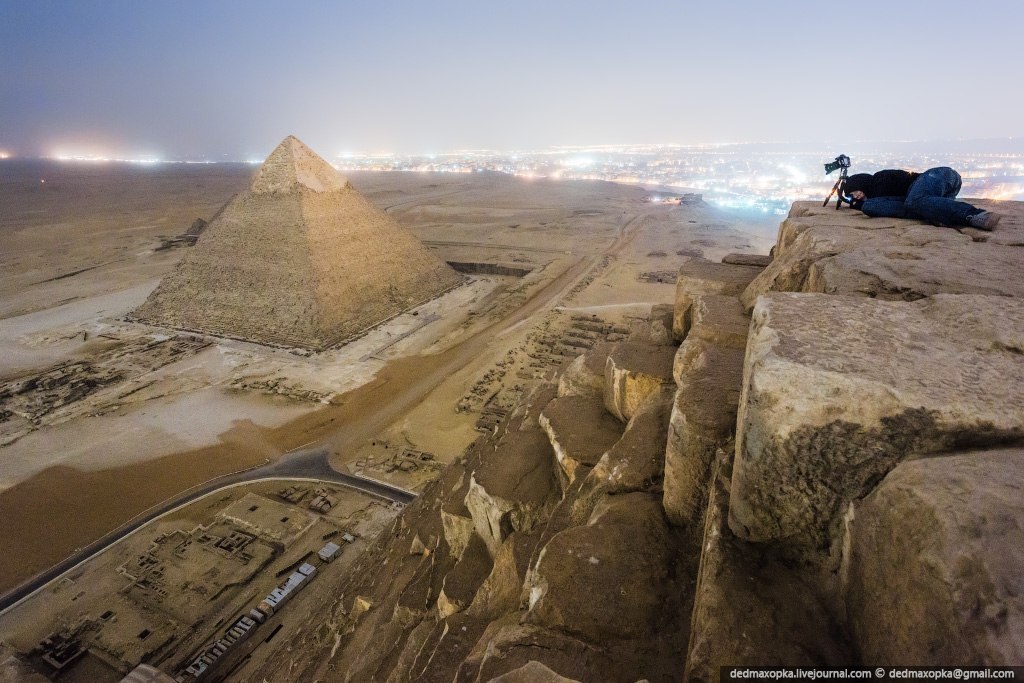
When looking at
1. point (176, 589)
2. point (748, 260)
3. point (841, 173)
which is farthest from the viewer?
point (176, 589)

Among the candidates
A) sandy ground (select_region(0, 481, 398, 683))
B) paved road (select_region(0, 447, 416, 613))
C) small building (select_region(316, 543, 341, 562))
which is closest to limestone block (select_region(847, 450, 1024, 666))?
sandy ground (select_region(0, 481, 398, 683))

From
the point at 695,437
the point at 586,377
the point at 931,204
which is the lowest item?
the point at 586,377

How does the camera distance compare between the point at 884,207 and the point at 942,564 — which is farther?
the point at 884,207

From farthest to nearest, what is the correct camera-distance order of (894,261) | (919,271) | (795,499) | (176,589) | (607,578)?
(176,589), (894,261), (919,271), (607,578), (795,499)

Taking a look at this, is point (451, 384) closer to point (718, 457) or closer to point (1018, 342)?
point (718, 457)

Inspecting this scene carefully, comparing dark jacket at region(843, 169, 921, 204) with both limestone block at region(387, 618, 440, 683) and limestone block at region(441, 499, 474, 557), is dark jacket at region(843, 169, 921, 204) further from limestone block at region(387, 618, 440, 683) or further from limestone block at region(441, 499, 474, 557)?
limestone block at region(387, 618, 440, 683)

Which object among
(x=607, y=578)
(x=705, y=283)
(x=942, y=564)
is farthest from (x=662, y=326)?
(x=942, y=564)

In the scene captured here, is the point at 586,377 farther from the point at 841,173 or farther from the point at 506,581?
the point at 841,173
